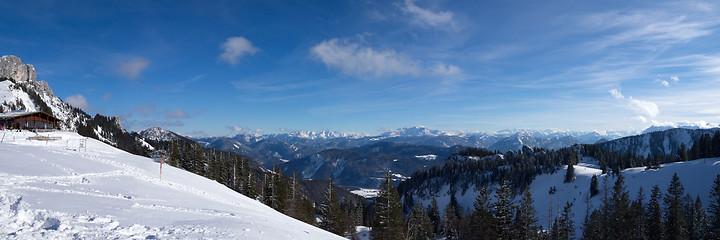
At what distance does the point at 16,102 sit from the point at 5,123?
98.2 metres

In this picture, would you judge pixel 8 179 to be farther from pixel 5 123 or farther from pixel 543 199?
pixel 543 199

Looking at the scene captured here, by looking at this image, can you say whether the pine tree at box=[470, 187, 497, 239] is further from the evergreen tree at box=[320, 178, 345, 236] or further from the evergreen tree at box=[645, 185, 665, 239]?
the evergreen tree at box=[645, 185, 665, 239]

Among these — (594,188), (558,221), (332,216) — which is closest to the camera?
(332,216)

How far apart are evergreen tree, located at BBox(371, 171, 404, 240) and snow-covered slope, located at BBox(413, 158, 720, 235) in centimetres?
5230

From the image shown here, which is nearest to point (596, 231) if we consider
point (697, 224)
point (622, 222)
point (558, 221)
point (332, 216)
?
point (622, 222)

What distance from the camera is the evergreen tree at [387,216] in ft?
137

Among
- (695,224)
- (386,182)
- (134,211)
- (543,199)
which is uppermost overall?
(134,211)

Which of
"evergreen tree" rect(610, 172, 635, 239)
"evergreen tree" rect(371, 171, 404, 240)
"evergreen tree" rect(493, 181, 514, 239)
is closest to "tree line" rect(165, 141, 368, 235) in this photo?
"evergreen tree" rect(371, 171, 404, 240)

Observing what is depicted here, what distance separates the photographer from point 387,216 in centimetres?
4241

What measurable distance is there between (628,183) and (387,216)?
411 ft

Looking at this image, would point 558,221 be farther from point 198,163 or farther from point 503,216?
point 198,163

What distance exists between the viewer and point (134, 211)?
13.7m

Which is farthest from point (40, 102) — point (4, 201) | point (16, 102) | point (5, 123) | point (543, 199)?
point (543, 199)

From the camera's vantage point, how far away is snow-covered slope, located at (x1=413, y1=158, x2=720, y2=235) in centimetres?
9900
